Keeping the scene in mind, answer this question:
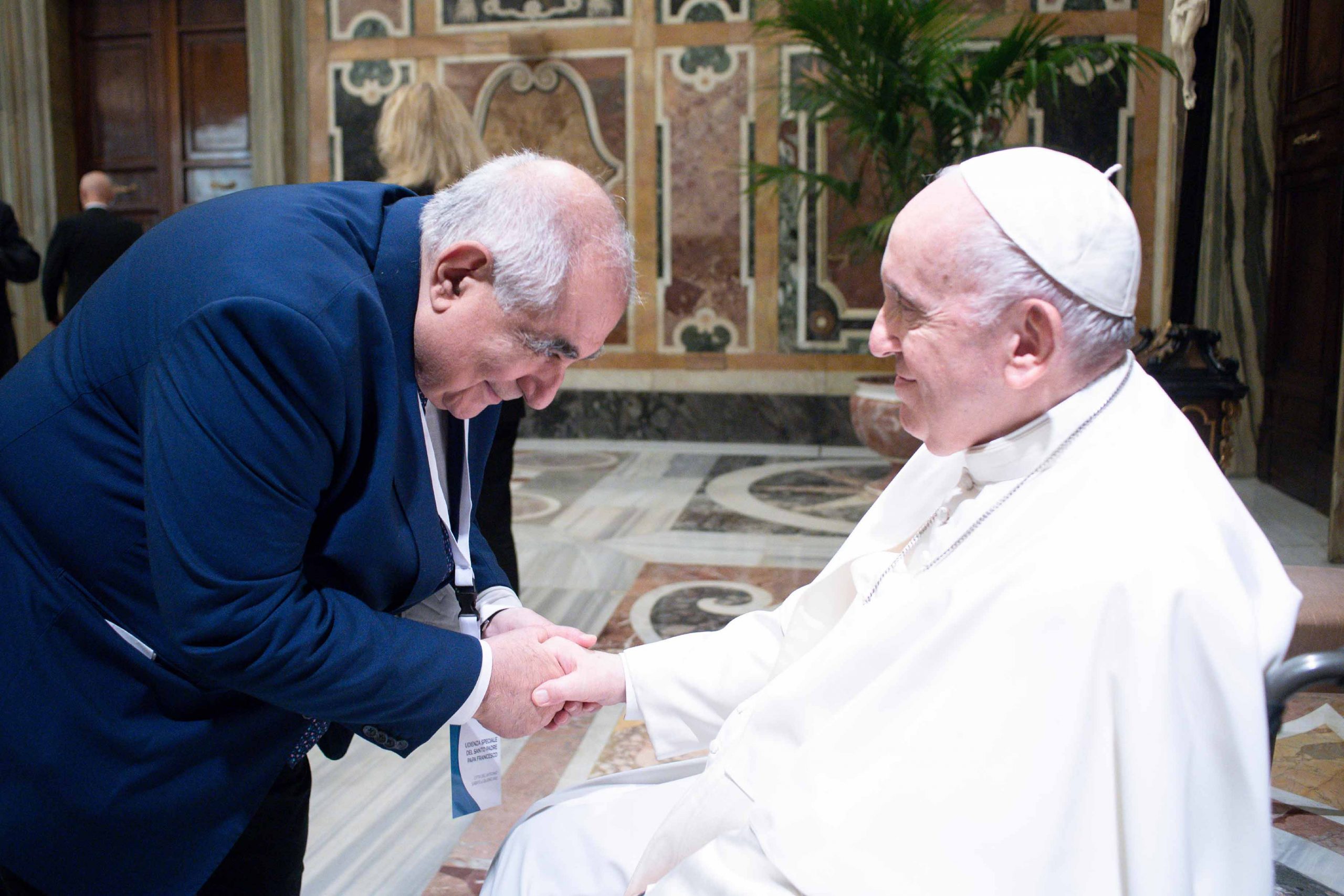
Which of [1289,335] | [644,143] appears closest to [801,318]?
[644,143]

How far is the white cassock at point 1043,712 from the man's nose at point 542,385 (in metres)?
0.54

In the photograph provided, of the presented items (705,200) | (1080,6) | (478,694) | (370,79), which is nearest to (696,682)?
(478,694)

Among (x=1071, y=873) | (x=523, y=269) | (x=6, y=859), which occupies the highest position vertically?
(x=523, y=269)

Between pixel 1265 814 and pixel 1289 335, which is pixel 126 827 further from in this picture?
pixel 1289 335

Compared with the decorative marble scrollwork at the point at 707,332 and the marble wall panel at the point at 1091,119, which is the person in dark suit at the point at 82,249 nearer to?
the decorative marble scrollwork at the point at 707,332

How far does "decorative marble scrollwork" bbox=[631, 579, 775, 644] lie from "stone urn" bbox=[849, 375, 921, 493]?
199 cm

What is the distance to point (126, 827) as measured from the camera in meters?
1.51

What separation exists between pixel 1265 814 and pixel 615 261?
1048 mm

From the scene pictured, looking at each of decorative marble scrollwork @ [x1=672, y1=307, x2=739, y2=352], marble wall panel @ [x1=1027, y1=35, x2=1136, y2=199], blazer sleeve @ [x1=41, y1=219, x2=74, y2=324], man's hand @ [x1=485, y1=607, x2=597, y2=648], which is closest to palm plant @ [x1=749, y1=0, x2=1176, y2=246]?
marble wall panel @ [x1=1027, y1=35, x2=1136, y2=199]

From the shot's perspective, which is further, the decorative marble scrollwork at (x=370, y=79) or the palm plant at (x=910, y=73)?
the decorative marble scrollwork at (x=370, y=79)

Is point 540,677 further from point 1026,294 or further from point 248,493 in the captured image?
point 1026,294

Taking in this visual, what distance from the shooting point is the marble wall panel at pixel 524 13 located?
8234 millimetres

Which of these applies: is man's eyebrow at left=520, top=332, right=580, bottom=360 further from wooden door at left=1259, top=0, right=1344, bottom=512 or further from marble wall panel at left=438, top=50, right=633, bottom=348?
marble wall panel at left=438, top=50, right=633, bottom=348

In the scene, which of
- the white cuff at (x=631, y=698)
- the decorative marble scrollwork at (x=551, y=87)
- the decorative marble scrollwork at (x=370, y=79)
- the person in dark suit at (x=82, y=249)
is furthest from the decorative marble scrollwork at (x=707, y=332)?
the white cuff at (x=631, y=698)
